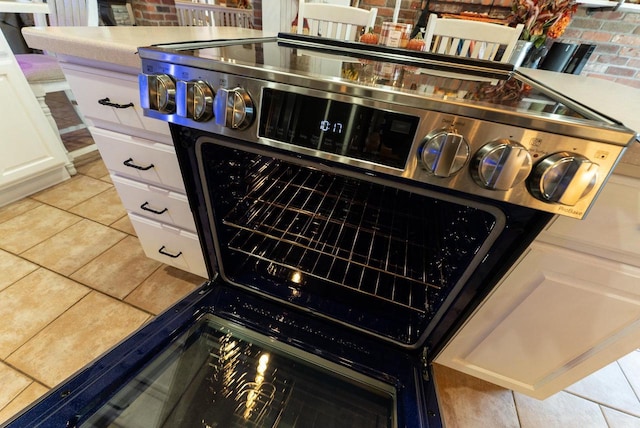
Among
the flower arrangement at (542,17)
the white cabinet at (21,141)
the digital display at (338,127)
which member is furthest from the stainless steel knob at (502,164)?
the white cabinet at (21,141)

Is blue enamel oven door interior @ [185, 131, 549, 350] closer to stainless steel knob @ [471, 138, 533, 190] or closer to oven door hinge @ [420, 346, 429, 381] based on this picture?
oven door hinge @ [420, 346, 429, 381]

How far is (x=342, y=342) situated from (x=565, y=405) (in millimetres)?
960

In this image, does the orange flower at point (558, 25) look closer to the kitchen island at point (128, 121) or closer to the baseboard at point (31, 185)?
the kitchen island at point (128, 121)

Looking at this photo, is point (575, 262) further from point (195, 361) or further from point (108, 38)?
point (108, 38)

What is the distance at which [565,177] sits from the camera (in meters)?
0.39

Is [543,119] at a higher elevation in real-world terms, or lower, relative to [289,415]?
higher

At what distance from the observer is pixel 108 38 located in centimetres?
70

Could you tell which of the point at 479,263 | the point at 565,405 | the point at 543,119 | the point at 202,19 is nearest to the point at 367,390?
the point at 479,263

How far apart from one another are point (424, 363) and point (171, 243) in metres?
0.93

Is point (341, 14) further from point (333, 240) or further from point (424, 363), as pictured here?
point (424, 363)

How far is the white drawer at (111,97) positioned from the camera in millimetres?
738

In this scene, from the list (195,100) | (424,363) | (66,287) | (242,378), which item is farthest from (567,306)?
(66,287)

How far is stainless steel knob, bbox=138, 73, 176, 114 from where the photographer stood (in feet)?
1.74

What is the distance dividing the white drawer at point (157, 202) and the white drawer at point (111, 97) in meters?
0.20
